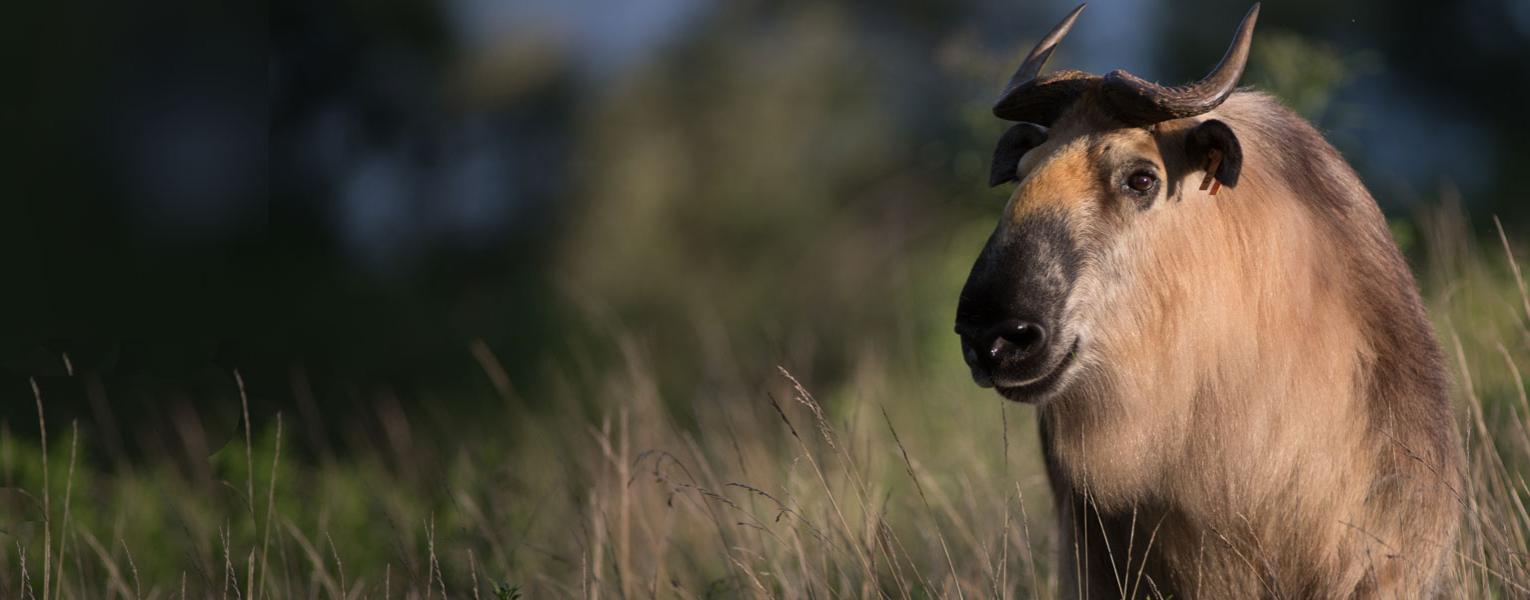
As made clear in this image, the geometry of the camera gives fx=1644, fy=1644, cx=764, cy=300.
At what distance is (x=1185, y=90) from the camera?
13.1 ft

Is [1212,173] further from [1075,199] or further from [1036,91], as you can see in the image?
[1036,91]

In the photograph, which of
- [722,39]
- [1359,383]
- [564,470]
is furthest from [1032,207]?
[722,39]

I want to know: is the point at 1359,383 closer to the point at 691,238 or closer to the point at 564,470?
the point at 564,470

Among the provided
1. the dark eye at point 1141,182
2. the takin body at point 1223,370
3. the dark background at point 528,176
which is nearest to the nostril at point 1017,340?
the takin body at point 1223,370

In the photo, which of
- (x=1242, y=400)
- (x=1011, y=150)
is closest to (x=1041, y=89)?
(x=1011, y=150)

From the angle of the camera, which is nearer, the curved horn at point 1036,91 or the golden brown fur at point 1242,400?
the golden brown fur at point 1242,400

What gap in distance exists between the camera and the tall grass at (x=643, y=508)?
4.95 meters

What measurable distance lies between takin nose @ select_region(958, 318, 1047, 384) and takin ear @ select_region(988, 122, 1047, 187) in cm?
76

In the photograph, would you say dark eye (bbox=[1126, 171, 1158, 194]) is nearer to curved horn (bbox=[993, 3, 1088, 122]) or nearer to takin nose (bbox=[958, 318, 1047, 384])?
curved horn (bbox=[993, 3, 1088, 122])

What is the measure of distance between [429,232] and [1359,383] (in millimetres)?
18428

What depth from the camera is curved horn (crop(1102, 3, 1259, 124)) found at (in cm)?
396

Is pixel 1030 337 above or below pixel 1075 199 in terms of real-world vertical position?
below

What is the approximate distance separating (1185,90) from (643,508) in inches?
152

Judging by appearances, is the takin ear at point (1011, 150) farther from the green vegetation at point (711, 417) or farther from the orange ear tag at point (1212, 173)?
the green vegetation at point (711, 417)
